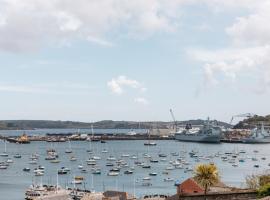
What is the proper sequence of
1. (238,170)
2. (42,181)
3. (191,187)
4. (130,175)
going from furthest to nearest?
(238,170)
(130,175)
(42,181)
(191,187)

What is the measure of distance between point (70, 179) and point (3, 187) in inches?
561

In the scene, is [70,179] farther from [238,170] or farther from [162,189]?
[238,170]

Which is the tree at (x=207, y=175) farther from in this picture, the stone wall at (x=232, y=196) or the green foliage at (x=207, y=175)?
the stone wall at (x=232, y=196)

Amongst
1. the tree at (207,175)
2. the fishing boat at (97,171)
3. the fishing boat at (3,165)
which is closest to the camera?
the tree at (207,175)

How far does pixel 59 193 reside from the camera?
74875 millimetres

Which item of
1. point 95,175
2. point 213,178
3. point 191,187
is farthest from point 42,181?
point 213,178

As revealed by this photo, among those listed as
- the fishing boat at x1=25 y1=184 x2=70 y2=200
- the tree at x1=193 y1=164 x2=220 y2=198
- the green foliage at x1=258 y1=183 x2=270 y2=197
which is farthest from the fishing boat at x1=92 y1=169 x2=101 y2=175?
the green foliage at x1=258 y1=183 x2=270 y2=197

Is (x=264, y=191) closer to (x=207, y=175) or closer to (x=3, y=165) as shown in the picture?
(x=207, y=175)

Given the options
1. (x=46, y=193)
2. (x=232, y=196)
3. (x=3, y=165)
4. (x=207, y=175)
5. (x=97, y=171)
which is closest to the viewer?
(x=232, y=196)

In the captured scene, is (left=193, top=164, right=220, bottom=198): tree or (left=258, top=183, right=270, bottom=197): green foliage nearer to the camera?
(left=258, top=183, right=270, bottom=197): green foliage

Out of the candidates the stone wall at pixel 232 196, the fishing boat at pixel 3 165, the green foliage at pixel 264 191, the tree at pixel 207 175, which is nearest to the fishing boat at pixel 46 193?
the tree at pixel 207 175

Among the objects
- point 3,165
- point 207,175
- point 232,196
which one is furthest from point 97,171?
point 232,196

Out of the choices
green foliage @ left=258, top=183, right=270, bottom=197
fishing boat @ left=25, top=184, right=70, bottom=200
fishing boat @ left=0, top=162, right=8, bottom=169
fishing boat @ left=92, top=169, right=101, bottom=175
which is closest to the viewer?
green foliage @ left=258, top=183, right=270, bottom=197

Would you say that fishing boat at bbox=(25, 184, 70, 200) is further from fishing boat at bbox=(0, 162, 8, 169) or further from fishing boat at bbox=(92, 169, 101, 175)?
fishing boat at bbox=(0, 162, 8, 169)
